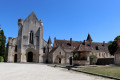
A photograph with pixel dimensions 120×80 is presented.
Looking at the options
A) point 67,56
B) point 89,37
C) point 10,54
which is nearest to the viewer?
point 10,54

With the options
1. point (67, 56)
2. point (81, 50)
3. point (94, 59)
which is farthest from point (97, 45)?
point (81, 50)

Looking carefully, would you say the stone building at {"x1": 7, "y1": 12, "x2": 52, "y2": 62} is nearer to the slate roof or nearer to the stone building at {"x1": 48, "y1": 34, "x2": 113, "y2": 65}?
the stone building at {"x1": 48, "y1": 34, "x2": 113, "y2": 65}

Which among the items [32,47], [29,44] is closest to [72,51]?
[32,47]

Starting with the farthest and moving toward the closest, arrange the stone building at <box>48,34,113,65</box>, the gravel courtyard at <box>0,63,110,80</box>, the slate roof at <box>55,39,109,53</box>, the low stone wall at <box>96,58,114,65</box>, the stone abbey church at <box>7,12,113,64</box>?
the slate roof at <box>55,39,109,53</box> → the stone abbey church at <box>7,12,113,64</box> → the low stone wall at <box>96,58,114,65</box> → the stone building at <box>48,34,113,65</box> → the gravel courtyard at <box>0,63,110,80</box>

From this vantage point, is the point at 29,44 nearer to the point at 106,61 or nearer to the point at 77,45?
the point at 77,45

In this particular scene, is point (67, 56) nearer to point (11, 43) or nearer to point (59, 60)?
point (59, 60)

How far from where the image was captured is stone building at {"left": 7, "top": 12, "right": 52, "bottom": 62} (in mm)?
44281

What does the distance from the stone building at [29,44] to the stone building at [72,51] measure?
3.27 m

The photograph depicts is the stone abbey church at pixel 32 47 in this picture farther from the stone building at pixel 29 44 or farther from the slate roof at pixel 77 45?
the slate roof at pixel 77 45

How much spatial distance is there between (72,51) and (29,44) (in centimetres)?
1997

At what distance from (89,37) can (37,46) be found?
125 feet

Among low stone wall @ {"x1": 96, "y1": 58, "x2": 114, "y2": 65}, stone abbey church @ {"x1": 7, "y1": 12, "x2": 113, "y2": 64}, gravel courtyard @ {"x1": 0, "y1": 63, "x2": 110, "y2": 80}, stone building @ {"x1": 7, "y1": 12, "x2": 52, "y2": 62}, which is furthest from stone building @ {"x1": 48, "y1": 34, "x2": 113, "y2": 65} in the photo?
gravel courtyard @ {"x1": 0, "y1": 63, "x2": 110, "y2": 80}

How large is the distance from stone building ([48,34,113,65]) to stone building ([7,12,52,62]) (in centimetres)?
327

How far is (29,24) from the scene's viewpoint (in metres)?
46.3
